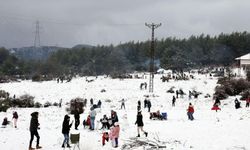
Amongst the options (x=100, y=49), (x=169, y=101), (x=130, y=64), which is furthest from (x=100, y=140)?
(x=100, y=49)

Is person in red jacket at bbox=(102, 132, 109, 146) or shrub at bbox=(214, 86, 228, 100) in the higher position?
shrub at bbox=(214, 86, 228, 100)

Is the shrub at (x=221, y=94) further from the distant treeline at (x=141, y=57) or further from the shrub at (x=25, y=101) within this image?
the distant treeline at (x=141, y=57)

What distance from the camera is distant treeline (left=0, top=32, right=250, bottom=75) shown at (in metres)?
119

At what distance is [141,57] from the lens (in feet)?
446

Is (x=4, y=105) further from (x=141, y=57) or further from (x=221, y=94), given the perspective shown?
(x=141, y=57)

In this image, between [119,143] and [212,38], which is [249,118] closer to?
[119,143]

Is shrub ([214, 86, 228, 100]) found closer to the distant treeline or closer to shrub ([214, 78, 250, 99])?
shrub ([214, 78, 250, 99])

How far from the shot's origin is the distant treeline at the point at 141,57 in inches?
4680

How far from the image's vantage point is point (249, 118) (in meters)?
25.5

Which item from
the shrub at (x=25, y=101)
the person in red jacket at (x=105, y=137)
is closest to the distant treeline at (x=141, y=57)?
the shrub at (x=25, y=101)

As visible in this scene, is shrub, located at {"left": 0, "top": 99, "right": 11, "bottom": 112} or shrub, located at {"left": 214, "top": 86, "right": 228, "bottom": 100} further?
shrub, located at {"left": 214, "top": 86, "right": 228, "bottom": 100}

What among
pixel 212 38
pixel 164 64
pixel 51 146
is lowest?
pixel 51 146

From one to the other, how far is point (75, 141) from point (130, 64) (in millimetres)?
119617

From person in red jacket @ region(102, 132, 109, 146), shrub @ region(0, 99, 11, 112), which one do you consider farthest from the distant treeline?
person in red jacket @ region(102, 132, 109, 146)
